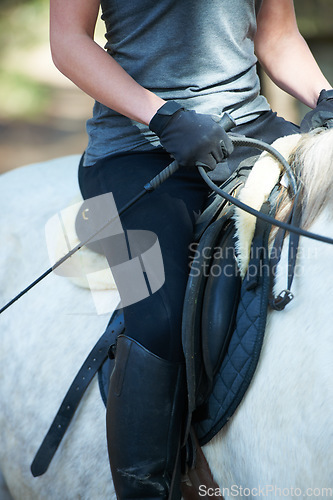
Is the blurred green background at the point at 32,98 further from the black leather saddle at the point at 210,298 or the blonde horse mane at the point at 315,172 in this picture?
the blonde horse mane at the point at 315,172

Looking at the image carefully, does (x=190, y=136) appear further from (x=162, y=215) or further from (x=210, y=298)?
(x=210, y=298)

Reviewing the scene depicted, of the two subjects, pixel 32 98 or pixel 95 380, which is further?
pixel 32 98

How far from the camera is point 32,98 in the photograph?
339 inches

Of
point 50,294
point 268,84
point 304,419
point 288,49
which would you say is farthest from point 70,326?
point 268,84

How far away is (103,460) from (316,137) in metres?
1.01

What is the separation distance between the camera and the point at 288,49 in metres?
1.77

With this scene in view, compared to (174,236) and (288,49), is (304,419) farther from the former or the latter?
(288,49)

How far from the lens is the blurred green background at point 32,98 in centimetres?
745

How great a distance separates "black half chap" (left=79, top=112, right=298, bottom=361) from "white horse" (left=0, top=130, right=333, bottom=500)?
0.22m

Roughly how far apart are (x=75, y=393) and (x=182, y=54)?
3.15 feet

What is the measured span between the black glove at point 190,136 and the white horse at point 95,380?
21 centimetres

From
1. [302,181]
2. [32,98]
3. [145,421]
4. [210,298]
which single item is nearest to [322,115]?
[302,181]

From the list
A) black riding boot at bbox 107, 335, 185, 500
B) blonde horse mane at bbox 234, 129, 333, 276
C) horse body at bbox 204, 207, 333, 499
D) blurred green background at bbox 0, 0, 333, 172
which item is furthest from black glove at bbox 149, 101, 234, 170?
blurred green background at bbox 0, 0, 333, 172

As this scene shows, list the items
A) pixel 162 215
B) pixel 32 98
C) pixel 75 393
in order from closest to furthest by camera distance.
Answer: pixel 162 215 < pixel 75 393 < pixel 32 98
